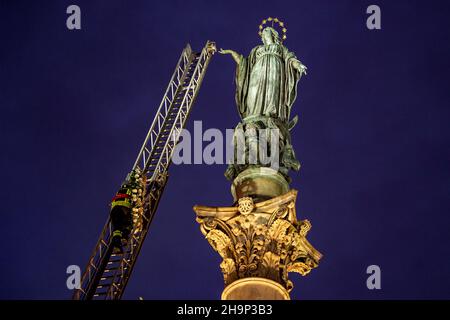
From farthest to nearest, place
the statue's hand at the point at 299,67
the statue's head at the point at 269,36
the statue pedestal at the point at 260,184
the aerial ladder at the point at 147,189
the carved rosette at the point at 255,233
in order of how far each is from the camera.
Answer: the aerial ladder at the point at 147,189 < the statue's head at the point at 269,36 < the statue's hand at the point at 299,67 < the statue pedestal at the point at 260,184 < the carved rosette at the point at 255,233

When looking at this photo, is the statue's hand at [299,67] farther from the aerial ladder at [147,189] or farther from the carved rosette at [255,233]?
the aerial ladder at [147,189]

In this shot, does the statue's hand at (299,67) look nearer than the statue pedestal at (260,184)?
No

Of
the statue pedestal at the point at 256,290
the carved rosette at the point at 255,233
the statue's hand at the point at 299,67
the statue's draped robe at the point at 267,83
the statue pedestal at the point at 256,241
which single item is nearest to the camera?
the statue pedestal at the point at 256,290

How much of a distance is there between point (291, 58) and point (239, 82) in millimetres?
1654

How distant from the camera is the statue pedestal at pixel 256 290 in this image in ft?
82.0

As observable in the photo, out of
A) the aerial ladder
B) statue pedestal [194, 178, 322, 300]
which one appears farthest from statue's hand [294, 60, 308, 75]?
the aerial ladder

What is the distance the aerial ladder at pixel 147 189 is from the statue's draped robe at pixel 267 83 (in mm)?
7444

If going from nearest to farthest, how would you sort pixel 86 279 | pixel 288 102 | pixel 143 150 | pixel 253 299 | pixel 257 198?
pixel 253 299 < pixel 257 198 < pixel 288 102 < pixel 86 279 < pixel 143 150

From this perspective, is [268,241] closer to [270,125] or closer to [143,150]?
[270,125]

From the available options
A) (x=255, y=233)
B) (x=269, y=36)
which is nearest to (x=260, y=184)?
(x=255, y=233)

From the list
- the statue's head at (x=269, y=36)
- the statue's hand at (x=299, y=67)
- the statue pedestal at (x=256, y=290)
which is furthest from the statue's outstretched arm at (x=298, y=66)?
the statue pedestal at (x=256, y=290)

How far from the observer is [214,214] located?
26.2 meters

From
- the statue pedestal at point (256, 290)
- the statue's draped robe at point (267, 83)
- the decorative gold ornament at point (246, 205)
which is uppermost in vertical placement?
the statue's draped robe at point (267, 83)
